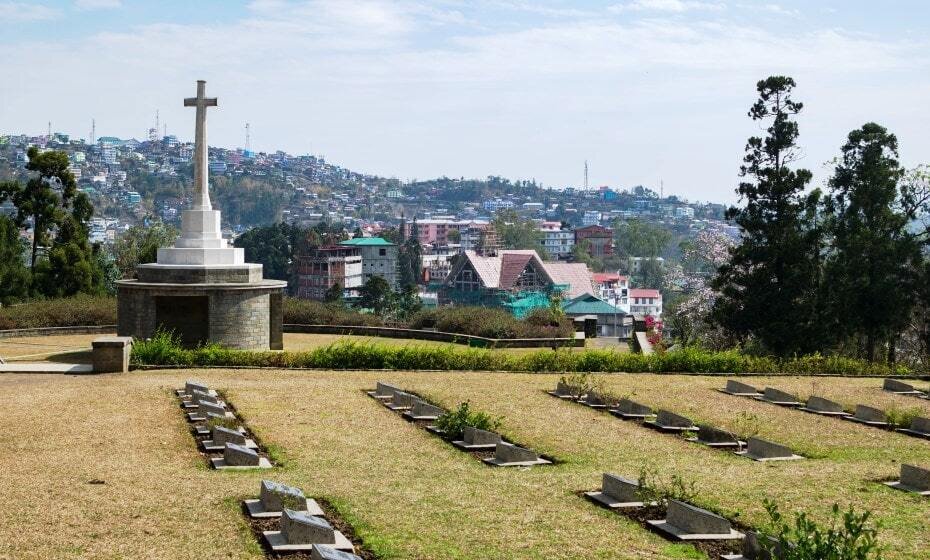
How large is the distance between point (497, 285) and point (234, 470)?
11531 centimetres

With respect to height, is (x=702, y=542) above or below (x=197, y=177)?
below

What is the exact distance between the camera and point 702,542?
29.8ft

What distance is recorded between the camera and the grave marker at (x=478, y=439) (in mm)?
13422

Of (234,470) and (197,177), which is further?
(197,177)

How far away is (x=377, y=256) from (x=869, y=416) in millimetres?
126047

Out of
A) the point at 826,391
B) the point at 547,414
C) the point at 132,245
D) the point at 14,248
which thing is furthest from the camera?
the point at 132,245

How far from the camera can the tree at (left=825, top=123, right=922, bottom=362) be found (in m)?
34.4

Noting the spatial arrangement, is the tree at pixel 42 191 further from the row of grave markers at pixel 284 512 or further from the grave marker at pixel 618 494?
the grave marker at pixel 618 494

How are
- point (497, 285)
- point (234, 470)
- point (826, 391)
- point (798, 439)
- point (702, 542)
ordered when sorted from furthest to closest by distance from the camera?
point (497, 285), point (826, 391), point (798, 439), point (234, 470), point (702, 542)

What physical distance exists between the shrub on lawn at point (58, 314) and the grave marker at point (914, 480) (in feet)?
79.5

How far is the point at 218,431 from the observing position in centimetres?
1305

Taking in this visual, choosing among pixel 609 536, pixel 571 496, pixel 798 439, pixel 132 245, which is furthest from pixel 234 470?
pixel 132 245

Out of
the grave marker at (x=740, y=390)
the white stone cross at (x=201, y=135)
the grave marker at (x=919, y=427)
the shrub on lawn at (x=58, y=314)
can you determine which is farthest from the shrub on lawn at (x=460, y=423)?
the shrub on lawn at (x=58, y=314)

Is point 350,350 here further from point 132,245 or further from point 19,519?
point 132,245
